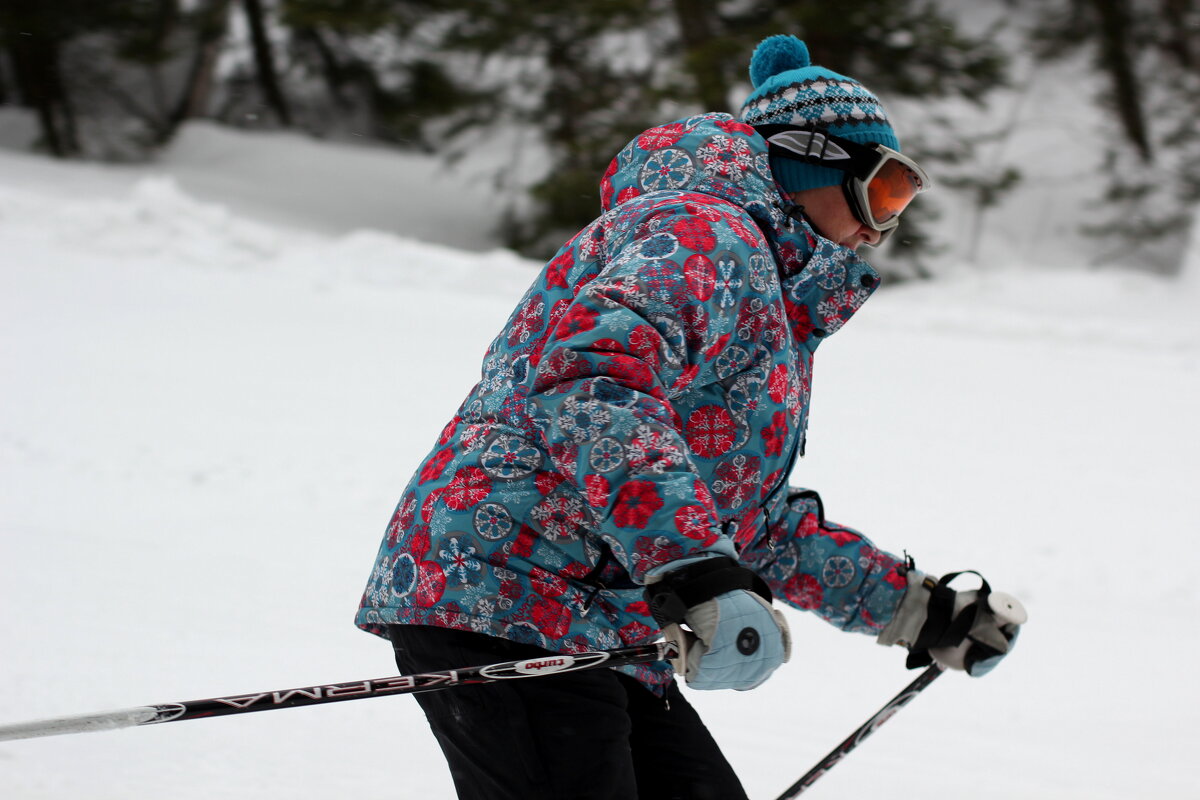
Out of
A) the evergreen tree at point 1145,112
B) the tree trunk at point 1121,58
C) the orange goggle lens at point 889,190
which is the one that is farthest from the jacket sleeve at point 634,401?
the tree trunk at point 1121,58

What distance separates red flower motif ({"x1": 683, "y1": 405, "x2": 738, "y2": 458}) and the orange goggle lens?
44 cm

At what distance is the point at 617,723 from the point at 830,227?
80 centimetres

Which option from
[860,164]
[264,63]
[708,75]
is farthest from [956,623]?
[264,63]

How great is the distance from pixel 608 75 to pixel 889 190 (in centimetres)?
1068

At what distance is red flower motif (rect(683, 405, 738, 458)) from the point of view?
1.61 meters

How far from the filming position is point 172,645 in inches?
143

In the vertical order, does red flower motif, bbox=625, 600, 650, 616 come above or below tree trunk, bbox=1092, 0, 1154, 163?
below

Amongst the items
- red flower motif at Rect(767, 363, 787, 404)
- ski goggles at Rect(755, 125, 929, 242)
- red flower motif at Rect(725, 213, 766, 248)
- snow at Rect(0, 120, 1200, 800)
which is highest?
ski goggles at Rect(755, 125, 929, 242)

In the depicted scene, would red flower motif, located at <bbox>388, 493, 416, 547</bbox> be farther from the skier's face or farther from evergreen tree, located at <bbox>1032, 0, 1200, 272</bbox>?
evergreen tree, located at <bbox>1032, 0, 1200, 272</bbox>

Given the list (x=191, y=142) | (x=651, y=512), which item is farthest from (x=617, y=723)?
(x=191, y=142)

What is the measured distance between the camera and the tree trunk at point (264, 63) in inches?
585

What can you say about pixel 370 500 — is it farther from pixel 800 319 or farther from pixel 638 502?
pixel 638 502

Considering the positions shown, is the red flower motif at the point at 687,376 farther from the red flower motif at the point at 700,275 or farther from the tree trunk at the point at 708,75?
the tree trunk at the point at 708,75

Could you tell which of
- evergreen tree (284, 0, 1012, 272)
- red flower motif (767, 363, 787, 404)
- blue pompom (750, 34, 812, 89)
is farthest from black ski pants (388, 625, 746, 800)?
evergreen tree (284, 0, 1012, 272)
